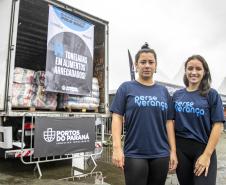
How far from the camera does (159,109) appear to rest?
274 centimetres

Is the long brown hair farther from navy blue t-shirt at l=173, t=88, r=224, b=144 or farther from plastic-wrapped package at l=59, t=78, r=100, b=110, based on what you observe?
plastic-wrapped package at l=59, t=78, r=100, b=110

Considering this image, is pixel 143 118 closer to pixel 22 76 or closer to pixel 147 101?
pixel 147 101

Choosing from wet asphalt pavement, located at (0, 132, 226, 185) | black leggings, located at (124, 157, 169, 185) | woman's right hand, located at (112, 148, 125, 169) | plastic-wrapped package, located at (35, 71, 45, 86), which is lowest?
wet asphalt pavement, located at (0, 132, 226, 185)

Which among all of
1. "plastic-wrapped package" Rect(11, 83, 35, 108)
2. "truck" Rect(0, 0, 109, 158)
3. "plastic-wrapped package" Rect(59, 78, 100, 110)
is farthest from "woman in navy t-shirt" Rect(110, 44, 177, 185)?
"plastic-wrapped package" Rect(59, 78, 100, 110)

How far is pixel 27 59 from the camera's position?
771 cm

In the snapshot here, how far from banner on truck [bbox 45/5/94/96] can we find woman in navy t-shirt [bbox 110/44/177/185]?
3688 mm

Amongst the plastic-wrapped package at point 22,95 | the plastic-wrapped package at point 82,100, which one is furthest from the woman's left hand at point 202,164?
the plastic-wrapped package at point 82,100

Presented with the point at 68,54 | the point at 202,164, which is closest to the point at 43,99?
the point at 68,54

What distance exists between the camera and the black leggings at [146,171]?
264cm

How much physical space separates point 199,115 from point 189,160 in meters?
0.40

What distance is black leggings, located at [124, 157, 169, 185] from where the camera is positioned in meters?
2.64

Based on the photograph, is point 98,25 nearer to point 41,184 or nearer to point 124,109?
point 41,184

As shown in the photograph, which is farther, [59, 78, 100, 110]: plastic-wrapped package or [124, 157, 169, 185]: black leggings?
[59, 78, 100, 110]: plastic-wrapped package

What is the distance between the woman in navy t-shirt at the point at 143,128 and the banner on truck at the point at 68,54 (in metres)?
3.69
